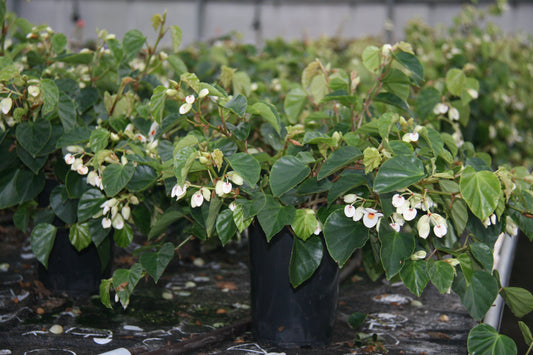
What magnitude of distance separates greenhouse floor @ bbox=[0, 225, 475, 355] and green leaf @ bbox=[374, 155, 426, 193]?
51 cm

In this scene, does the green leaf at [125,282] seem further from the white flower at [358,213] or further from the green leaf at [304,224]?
the white flower at [358,213]

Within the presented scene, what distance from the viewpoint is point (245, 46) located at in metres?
2.99

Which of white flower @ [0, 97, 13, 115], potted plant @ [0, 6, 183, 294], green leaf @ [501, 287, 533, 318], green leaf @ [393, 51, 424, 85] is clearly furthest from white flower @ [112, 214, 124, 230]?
green leaf @ [501, 287, 533, 318]

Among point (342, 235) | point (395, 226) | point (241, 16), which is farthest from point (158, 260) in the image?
point (241, 16)

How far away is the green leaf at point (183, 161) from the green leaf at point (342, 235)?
0.29m

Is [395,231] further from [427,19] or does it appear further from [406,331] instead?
[427,19]

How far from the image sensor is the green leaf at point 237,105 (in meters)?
1.13

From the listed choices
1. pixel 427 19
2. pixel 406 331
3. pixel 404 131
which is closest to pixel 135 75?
pixel 404 131

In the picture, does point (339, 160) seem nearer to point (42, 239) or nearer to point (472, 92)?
point (472, 92)

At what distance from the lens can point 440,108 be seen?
1542mm

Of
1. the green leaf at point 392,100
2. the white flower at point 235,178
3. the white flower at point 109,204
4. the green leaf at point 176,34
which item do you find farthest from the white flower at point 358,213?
the green leaf at point 176,34

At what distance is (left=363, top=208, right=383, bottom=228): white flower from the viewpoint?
3.63ft

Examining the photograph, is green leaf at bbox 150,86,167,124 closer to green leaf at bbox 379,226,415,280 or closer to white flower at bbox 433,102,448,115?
green leaf at bbox 379,226,415,280

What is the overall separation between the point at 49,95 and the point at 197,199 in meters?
0.43
